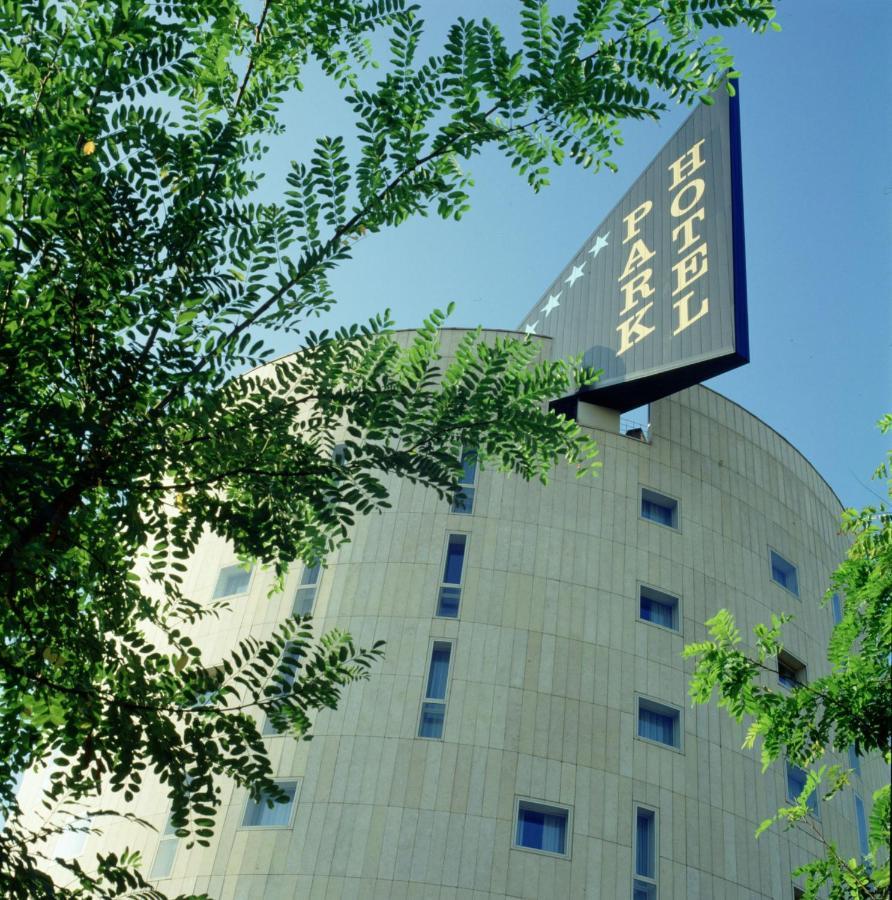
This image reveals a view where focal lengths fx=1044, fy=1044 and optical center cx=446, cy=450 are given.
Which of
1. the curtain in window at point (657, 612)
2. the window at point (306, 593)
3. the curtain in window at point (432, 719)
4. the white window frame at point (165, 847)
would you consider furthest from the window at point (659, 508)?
the white window frame at point (165, 847)

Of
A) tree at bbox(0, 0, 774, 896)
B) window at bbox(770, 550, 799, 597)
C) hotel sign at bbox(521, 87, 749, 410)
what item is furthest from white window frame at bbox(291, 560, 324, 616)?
tree at bbox(0, 0, 774, 896)

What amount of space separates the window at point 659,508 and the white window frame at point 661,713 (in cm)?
480

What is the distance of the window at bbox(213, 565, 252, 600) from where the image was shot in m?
25.9

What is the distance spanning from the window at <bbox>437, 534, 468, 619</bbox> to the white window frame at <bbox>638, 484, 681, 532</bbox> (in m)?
4.67

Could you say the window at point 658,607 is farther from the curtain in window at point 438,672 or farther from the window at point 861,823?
the window at point 861,823

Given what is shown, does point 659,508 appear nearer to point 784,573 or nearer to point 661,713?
point 784,573

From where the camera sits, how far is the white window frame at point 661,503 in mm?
25828

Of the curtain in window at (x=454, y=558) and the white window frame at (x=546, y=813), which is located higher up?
the curtain in window at (x=454, y=558)

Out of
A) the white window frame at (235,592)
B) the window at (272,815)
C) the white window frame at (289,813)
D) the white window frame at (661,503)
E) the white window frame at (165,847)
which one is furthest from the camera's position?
the white window frame at (661,503)

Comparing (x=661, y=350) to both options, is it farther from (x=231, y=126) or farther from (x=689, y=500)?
(x=231, y=126)

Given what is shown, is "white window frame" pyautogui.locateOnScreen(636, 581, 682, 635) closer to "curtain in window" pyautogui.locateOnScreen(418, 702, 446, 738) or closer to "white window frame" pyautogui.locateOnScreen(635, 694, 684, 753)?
"white window frame" pyautogui.locateOnScreen(635, 694, 684, 753)

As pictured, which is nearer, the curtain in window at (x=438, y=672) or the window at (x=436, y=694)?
the window at (x=436, y=694)

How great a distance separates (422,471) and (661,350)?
19677 millimetres

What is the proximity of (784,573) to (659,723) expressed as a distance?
7.04 m
